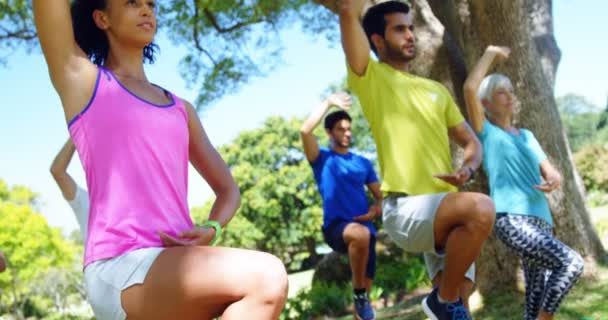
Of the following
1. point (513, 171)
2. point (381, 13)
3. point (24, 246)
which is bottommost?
point (24, 246)

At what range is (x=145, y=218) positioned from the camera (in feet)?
5.83

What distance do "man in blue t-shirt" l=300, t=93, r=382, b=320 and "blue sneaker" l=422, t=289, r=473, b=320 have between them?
2.17m

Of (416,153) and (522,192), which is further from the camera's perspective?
(522,192)

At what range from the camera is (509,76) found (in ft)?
19.1

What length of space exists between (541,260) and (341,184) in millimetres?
2380

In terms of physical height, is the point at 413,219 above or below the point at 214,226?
below

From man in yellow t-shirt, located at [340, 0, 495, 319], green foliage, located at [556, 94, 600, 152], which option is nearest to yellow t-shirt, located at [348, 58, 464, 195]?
man in yellow t-shirt, located at [340, 0, 495, 319]

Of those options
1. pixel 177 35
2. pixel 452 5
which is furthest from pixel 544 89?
pixel 177 35

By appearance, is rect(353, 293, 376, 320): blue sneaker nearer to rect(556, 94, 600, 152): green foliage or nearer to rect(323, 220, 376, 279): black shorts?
rect(323, 220, 376, 279): black shorts

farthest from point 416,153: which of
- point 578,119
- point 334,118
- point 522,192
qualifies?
point 578,119

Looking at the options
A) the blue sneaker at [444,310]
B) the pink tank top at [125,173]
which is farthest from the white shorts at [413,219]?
the pink tank top at [125,173]

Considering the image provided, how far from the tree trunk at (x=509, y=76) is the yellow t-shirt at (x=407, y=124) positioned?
2581 millimetres

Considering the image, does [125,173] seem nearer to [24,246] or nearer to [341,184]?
[341,184]

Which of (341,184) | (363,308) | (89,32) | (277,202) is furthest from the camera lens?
(277,202)
